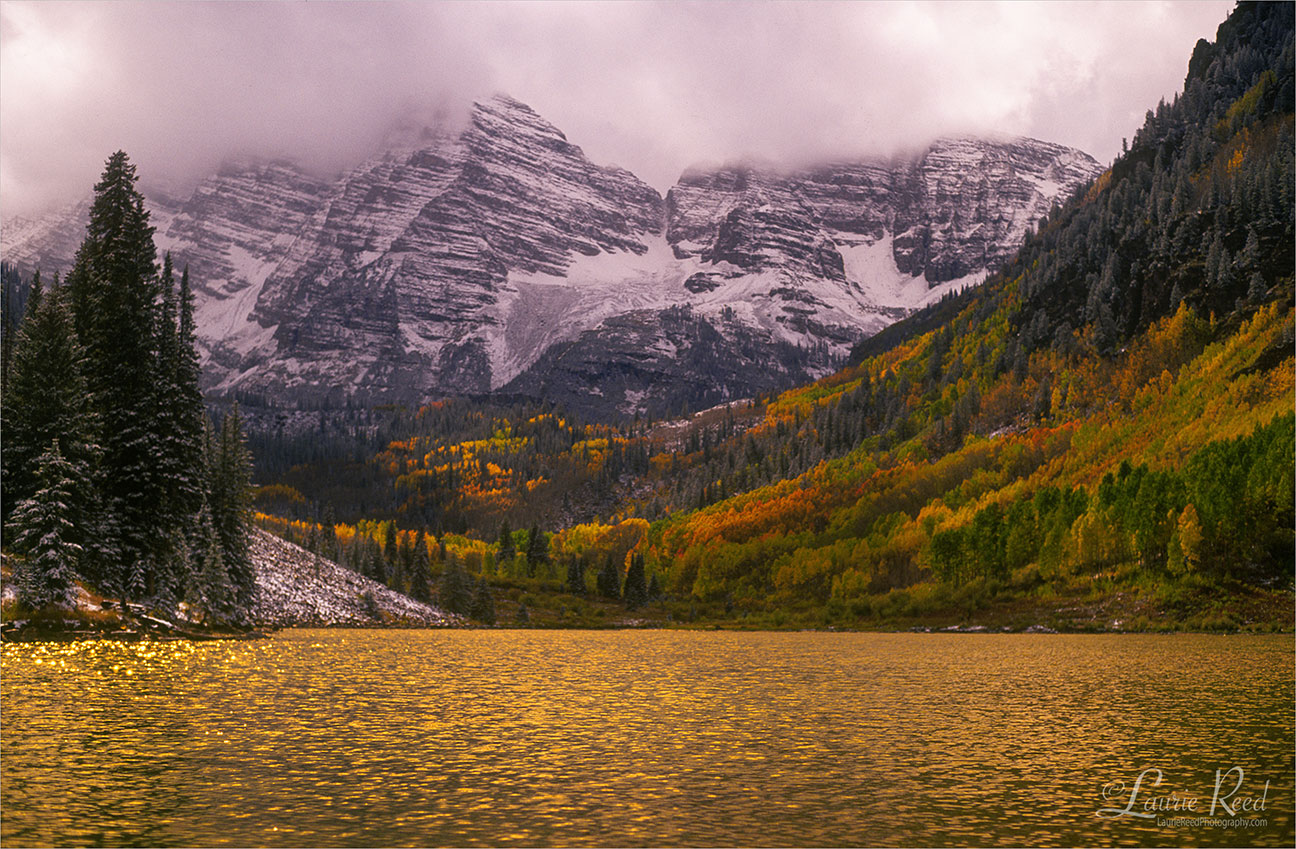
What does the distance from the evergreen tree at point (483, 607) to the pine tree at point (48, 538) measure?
383 ft

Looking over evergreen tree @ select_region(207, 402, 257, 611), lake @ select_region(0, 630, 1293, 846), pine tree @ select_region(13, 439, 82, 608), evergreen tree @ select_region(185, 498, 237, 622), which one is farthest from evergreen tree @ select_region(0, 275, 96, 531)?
evergreen tree @ select_region(207, 402, 257, 611)

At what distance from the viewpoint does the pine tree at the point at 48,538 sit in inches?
3029

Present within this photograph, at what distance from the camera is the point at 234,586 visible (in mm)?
114500

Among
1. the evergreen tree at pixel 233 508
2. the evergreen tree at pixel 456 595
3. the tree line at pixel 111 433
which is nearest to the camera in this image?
the tree line at pixel 111 433

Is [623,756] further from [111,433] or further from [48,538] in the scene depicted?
[111,433]

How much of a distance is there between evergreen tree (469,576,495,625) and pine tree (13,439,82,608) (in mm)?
116630

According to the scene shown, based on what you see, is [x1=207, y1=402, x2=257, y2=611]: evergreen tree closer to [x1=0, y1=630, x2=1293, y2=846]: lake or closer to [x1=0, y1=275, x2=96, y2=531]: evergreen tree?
[x1=0, y1=275, x2=96, y2=531]: evergreen tree

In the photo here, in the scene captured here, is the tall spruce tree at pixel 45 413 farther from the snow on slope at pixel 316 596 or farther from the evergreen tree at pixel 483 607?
the evergreen tree at pixel 483 607

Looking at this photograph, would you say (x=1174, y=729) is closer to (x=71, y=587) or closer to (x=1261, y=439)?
(x=71, y=587)

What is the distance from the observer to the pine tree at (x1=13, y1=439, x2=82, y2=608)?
76.9m

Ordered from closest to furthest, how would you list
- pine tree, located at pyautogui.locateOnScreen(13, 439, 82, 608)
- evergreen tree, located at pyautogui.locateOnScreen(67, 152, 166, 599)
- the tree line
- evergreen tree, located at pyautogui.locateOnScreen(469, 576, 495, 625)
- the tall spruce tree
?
1. pine tree, located at pyautogui.locateOnScreen(13, 439, 82, 608)
2. the tree line
3. the tall spruce tree
4. evergreen tree, located at pyautogui.locateOnScreen(67, 152, 166, 599)
5. evergreen tree, located at pyautogui.locateOnScreen(469, 576, 495, 625)

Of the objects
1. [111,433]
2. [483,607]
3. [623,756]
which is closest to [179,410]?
[111,433]

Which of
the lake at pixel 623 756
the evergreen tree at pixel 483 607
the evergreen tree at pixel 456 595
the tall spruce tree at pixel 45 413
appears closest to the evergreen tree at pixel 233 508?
the tall spruce tree at pixel 45 413

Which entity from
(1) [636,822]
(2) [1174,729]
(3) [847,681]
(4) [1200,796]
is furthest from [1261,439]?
(1) [636,822]
